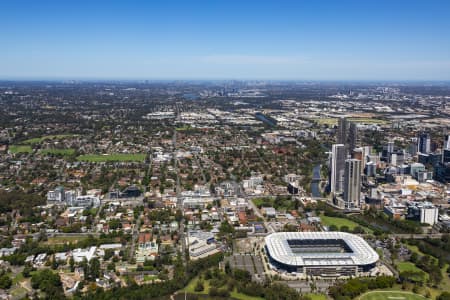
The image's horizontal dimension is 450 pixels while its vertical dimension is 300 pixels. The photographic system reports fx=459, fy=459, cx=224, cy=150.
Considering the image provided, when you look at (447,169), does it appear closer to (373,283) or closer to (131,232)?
(373,283)

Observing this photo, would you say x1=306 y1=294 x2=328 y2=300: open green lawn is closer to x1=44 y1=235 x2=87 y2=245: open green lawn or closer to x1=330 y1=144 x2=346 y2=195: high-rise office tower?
x1=44 y1=235 x2=87 y2=245: open green lawn

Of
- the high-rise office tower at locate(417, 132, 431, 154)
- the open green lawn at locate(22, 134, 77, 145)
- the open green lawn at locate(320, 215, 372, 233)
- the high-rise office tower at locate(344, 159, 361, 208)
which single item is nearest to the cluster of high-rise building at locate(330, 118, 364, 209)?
the high-rise office tower at locate(344, 159, 361, 208)

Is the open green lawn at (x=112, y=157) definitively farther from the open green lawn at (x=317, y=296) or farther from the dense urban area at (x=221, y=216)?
the open green lawn at (x=317, y=296)

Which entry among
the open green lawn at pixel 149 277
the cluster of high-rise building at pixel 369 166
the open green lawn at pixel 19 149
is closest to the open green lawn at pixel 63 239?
the open green lawn at pixel 149 277

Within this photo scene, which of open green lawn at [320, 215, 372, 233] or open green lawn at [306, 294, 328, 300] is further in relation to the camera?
open green lawn at [320, 215, 372, 233]

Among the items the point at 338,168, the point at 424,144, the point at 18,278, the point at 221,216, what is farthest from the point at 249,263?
the point at 424,144

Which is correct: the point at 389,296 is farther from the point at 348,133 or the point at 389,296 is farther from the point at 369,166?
the point at 348,133
